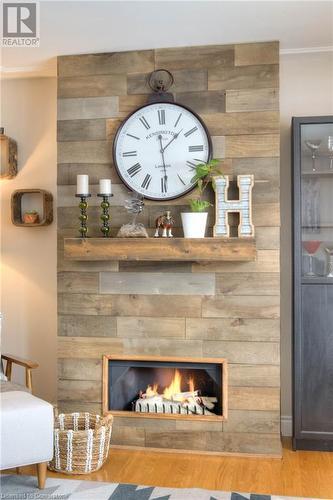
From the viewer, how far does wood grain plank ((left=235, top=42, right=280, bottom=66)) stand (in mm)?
3670

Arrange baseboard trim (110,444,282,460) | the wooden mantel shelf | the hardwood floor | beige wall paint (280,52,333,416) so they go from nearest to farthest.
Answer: the hardwood floor < the wooden mantel shelf < baseboard trim (110,444,282,460) < beige wall paint (280,52,333,416)

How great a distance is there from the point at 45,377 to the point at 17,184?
151cm

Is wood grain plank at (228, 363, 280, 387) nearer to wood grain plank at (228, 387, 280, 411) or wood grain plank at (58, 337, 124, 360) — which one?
wood grain plank at (228, 387, 280, 411)

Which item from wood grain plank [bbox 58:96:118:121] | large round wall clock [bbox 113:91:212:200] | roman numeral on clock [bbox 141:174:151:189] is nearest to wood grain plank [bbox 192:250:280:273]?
large round wall clock [bbox 113:91:212:200]

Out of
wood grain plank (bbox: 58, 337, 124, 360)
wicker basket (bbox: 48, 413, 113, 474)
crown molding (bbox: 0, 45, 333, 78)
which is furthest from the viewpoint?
crown molding (bbox: 0, 45, 333, 78)

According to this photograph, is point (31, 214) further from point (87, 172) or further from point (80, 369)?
point (80, 369)

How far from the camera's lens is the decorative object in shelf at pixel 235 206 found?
3584 millimetres

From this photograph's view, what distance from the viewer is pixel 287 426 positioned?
13.3 ft

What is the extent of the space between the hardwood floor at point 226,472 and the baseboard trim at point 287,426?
29 cm

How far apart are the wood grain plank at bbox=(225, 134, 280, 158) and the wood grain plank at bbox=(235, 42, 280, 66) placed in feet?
1.57

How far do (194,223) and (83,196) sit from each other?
29.0 inches

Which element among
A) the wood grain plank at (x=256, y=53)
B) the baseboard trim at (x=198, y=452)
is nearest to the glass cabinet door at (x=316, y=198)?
the wood grain plank at (x=256, y=53)

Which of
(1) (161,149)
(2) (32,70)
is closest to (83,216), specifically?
(1) (161,149)

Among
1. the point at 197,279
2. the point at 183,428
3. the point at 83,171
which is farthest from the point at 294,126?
the point at 183,428
